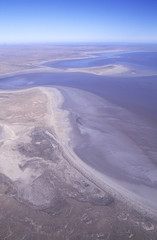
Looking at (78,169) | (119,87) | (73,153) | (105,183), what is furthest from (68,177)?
(119,87)

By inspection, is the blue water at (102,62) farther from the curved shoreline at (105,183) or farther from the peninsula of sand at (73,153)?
the curved shoreline at (105,183)

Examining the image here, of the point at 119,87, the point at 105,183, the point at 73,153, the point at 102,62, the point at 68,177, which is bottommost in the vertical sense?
the point at 105,183

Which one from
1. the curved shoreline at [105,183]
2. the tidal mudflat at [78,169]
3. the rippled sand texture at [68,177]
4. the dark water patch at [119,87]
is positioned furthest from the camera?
the dark water patch at [119,87]

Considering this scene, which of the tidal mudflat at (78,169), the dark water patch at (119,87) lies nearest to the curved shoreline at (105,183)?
the tidal mudflat at (78,169)

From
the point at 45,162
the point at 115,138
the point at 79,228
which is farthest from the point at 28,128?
the point at 79,228

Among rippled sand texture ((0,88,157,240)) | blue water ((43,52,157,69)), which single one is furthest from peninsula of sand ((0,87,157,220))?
blue water ((43,52,157,69))

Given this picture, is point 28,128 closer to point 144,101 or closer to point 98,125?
point 98,125

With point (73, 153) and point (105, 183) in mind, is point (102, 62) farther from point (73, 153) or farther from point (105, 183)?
point (105, 183)

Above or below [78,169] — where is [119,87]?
above

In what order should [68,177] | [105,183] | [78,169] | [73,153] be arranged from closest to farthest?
[105,183]
[68,177]
[78,169]
[73,153]

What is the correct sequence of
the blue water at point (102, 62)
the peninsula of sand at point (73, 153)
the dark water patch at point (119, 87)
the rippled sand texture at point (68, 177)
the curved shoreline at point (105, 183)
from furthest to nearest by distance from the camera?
the blue water at point (102, 62) → the dark water patch at point (119, 87) → the peninsula of sand at point (73, 153) → the curved shoreline at point (105, 183) → the rippled sand texture at point (68, 177)

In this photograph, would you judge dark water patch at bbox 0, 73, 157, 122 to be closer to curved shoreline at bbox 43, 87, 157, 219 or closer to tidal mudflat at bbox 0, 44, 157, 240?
tidal mudflat at bbox 0, 44, 157, 240
